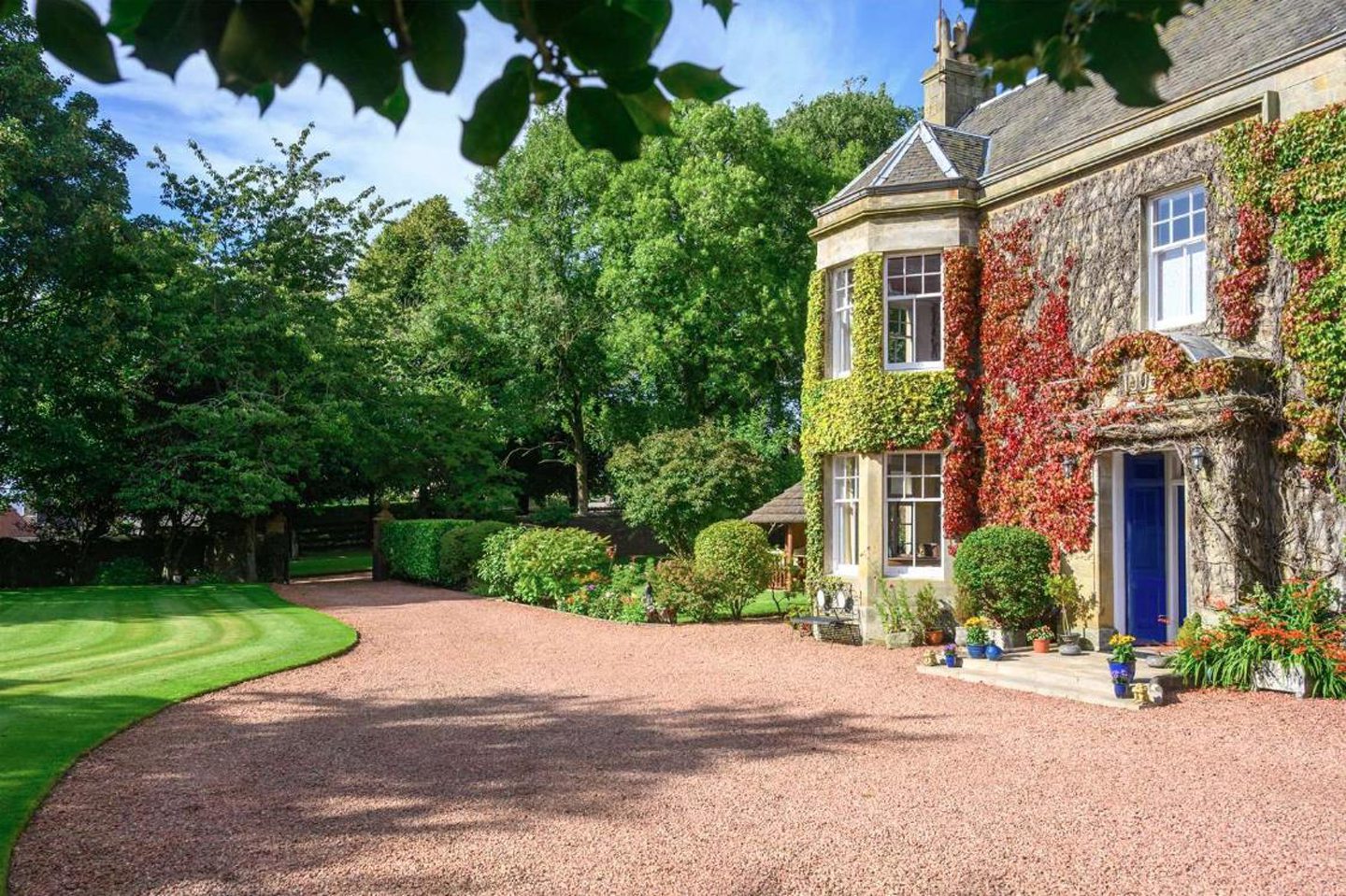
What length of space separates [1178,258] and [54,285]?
22.9 meters

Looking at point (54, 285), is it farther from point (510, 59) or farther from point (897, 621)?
point (510, 59)

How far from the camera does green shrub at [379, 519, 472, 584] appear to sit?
24.1m

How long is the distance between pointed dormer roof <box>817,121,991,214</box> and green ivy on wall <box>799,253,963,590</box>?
1173mm

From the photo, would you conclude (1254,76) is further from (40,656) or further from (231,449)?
(231,449)

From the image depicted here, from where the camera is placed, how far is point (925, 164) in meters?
15.7

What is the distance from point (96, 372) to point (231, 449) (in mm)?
3238

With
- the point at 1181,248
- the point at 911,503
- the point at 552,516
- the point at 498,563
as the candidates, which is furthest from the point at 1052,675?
the point at 552,516

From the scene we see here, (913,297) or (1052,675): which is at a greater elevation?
(913,297)

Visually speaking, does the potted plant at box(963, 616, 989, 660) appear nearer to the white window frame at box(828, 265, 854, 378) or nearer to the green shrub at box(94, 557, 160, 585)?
the white window frame at box(828, 265, 854, 378)

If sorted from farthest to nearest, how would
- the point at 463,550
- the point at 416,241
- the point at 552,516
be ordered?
the point at 416,241
the point at 552,516
the point at 463,550

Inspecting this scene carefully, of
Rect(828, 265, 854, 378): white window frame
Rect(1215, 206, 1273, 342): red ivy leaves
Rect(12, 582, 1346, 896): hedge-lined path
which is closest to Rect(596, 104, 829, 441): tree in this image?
Rect(828, 265, 854, 378): white window frame

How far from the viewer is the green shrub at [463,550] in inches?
894

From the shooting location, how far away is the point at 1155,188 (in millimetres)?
12547

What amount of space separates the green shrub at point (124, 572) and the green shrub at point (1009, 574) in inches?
792
